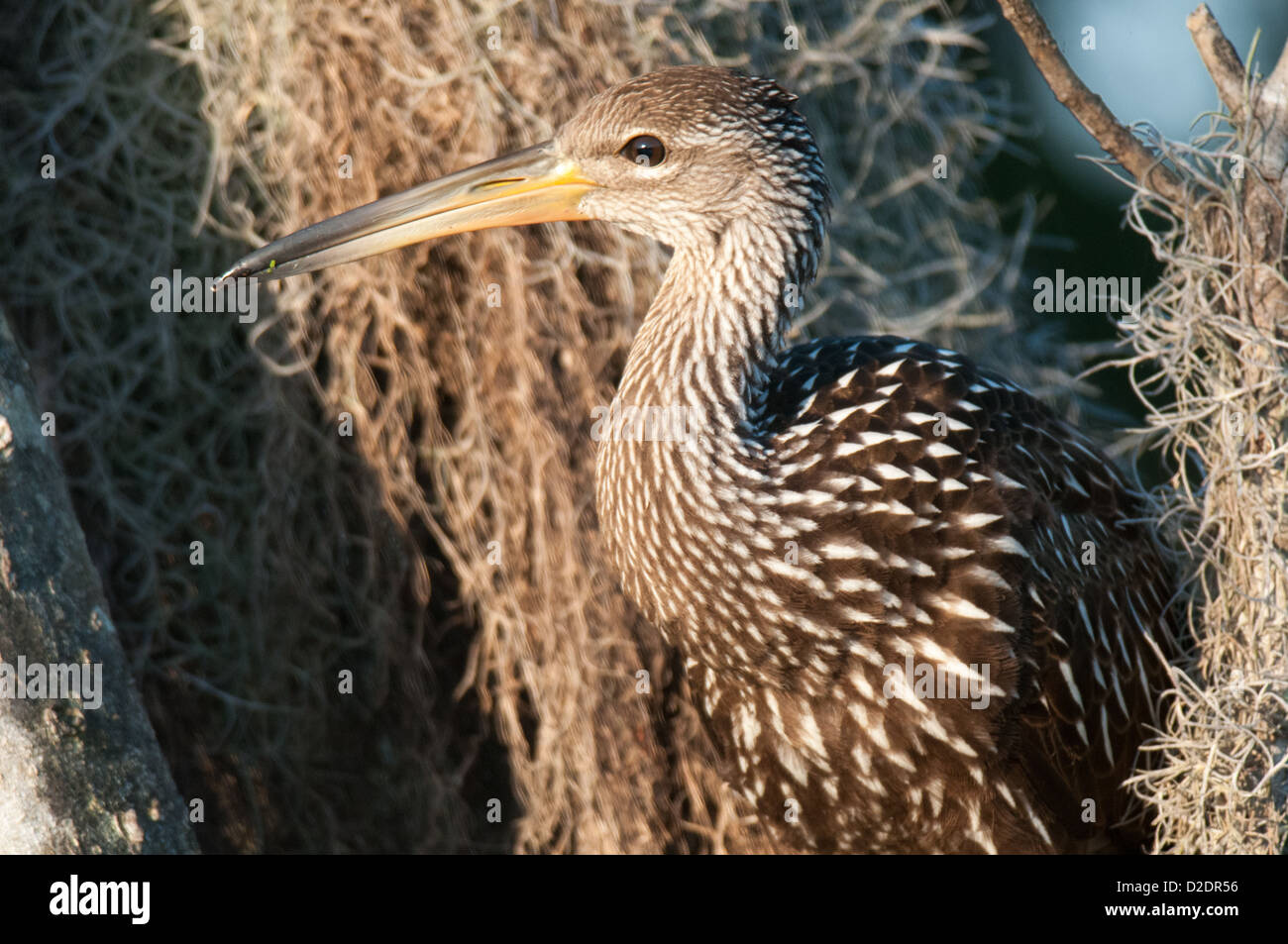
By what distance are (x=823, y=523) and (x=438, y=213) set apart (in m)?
0.84

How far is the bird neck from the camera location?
2.16 m

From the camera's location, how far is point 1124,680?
2.21 m

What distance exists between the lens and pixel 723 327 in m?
2.16

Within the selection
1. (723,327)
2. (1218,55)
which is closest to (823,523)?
(723,327)

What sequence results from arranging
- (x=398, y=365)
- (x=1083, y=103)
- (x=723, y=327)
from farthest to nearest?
(x=398, y=365) < (x=723, y=327) < (x=1083, y=103)

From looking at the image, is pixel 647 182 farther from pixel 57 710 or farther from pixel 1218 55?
pixel 57 710

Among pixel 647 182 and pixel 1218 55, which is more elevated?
pixel 1218 55

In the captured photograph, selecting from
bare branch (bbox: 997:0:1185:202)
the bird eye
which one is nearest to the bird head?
the bird eye

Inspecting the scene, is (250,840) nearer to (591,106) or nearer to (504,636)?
(504,636)

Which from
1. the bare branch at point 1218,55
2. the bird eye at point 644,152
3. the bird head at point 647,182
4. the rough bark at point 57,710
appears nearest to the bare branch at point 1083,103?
the bare branch at point 1218,55

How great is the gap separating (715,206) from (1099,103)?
63 cm

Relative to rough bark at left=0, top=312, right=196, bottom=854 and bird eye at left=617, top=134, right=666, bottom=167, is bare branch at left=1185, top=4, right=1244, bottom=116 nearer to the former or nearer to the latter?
bird eye at left=617, top=134, right=666, bottom=167

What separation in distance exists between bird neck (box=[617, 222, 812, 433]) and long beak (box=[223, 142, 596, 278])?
0.86 feet

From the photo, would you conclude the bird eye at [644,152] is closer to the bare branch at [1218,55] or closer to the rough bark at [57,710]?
the bare branch at [1218,55]
